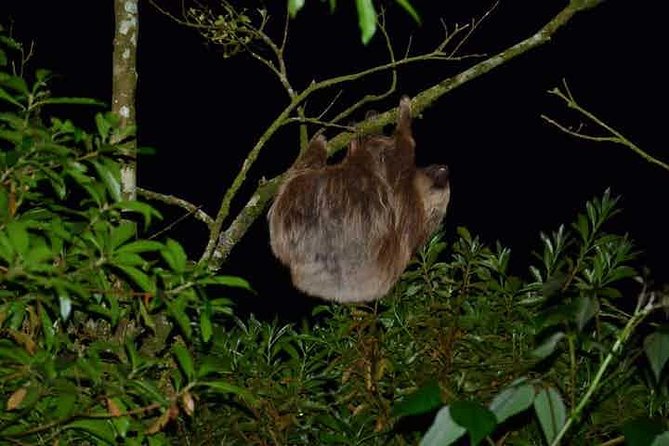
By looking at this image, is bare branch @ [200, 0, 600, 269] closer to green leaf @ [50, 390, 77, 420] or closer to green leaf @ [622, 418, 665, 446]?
green leaf @ [50, 390, 77, 420]

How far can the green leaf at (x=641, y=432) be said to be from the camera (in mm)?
1575

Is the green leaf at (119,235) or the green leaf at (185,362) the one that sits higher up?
the green leaf at (119,235)

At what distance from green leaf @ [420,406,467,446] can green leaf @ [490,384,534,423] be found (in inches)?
3.7

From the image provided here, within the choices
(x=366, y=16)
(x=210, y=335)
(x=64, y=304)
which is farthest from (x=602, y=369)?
(x=210, y=335)

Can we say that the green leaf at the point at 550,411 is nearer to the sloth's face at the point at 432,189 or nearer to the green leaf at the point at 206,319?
the green leaf at the point at 206,319

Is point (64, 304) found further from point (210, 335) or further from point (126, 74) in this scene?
point (126, 74)

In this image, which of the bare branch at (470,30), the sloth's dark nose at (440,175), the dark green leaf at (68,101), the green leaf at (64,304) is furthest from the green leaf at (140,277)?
the sloth's dark nose at (440,175)

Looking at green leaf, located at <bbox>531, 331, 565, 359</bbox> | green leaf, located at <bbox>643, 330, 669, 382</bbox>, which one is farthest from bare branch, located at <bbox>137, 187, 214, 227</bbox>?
green leaf, located at <bbox>643, 330, 669, 382</bbox>

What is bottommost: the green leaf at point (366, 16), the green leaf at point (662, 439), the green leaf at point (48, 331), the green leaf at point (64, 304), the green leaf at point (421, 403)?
the green leaf at point (48, 331)

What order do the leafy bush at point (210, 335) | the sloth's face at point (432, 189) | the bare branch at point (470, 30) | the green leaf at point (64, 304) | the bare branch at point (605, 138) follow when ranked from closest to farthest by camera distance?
the green leaf at point (64, 304) → the leafy bush at point (210, 335) → the bare branch at point (605, 138) → the bare branch at point (470, 30) → the sloth's face at point (432, 189)

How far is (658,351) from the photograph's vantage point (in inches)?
66.5

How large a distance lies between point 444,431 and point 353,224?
4823 mm

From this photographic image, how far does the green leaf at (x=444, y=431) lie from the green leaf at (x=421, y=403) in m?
0.03

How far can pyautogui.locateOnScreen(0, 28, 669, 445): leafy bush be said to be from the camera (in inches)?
120
